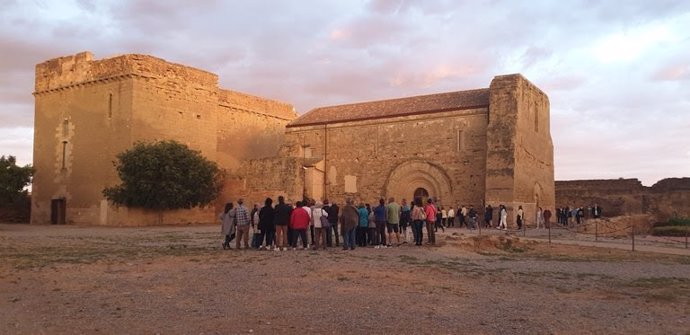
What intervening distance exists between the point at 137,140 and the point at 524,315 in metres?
25.1

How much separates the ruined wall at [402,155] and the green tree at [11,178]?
13143mm

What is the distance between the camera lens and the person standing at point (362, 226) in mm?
14766

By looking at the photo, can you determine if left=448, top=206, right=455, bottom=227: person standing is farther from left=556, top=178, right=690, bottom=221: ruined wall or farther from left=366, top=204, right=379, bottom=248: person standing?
left=556, top=178, right=690, bottom=221: ruined wall

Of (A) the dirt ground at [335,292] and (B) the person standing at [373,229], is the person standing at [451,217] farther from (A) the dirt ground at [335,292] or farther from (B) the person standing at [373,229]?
(A) the dirt ground at [335,292]

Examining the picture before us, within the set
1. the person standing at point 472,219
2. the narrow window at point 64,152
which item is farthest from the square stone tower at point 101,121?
the person standing at point 472,219

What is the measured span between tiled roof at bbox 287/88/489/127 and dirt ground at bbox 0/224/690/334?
13.8 metres

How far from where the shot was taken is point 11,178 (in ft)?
86.4

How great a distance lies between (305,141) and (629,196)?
20.6 m

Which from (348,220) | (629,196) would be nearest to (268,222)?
(348,220)

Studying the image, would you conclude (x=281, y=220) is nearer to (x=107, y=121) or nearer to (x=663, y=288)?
(x=663, y=288)

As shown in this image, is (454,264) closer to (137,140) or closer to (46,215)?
(137,140)

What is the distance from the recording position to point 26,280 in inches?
362

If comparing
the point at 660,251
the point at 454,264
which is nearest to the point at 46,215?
the point at 454,264

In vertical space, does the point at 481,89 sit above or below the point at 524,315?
above
